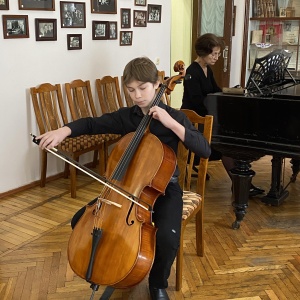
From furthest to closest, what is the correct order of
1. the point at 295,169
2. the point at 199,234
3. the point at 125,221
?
the point at 295,169, the point at 199,234, the point at 125,221

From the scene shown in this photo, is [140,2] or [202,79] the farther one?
[140,2]

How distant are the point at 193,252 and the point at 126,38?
8.32ft

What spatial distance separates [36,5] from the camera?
3.52m

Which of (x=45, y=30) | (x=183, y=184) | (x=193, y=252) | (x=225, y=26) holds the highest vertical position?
(x=225, y=26)

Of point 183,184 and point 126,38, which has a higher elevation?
point 126,38

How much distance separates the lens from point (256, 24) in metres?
6.06

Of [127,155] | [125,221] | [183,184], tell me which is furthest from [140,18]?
[125,221]

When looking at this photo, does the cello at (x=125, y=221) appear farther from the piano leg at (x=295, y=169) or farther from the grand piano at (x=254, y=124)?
the piano leg at (x=295, y=169)

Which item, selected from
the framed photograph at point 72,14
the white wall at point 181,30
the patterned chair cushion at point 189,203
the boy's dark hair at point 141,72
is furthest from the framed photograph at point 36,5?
the white wall at point 181,30

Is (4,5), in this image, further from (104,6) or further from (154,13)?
(154,13)

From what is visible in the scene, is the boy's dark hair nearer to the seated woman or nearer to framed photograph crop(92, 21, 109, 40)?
the seated woman

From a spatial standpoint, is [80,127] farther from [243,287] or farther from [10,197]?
[10,197]

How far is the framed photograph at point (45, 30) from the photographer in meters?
3.57

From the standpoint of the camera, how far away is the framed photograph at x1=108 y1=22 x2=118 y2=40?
4.24m
